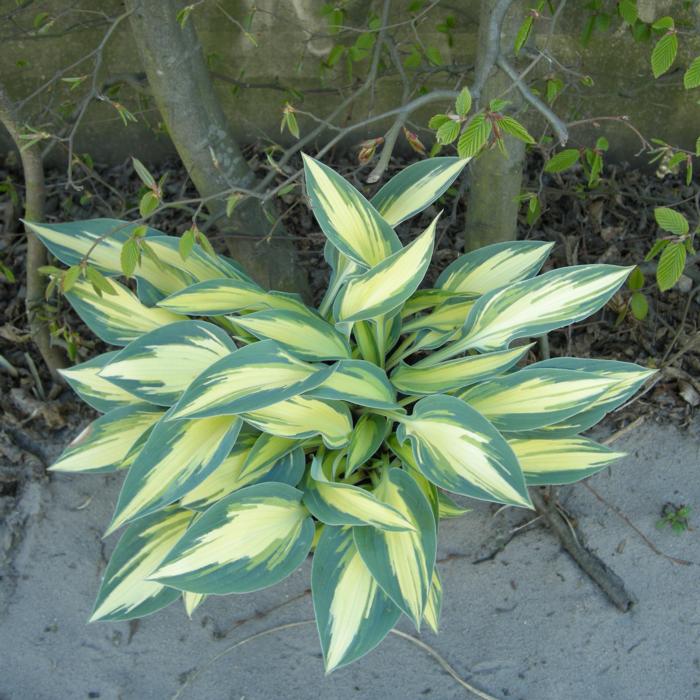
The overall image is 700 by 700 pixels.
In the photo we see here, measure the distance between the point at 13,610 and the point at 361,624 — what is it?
923 millimetres

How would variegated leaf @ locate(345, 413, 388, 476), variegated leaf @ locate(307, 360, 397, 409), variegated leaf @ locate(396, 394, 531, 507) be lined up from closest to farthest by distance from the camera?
1. variegated leaf @ locate(396, 394, 531, 507)
2. variegated leaf @ locate(307, 360, 397, 409)
3. variegated leaf @ locate(345, 413, 388, 476)

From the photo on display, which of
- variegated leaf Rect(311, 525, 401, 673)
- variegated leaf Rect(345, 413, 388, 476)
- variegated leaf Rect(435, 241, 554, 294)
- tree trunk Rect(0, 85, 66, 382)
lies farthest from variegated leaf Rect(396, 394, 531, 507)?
tree trunk Rect(0, 85, 66, 382)

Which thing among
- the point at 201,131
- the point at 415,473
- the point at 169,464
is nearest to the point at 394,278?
the point at 415,473

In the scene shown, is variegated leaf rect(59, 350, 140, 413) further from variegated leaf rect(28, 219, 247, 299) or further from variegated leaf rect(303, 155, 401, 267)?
variegated leaf rect(303, 155, 401, 267)

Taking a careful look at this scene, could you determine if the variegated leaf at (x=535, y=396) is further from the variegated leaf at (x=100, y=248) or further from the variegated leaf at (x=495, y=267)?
the variegated leaf at (x=100, y=248)

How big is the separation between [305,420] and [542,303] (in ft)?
1.52

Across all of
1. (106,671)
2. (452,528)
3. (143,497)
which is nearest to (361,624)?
(143,497)

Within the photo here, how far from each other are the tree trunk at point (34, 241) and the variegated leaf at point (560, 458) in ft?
3.64

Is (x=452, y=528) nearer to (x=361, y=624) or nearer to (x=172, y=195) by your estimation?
(x=361, y=624)

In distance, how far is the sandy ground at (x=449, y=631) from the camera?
1499 millimetres

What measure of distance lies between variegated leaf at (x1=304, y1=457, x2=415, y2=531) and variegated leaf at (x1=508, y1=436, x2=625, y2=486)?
30 centimetres

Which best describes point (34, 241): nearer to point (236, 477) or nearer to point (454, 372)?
point (236, 477)

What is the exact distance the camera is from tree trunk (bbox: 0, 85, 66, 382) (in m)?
1.42

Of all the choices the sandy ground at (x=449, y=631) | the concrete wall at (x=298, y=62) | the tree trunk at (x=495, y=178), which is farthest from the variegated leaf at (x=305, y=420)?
the concrete wall at (x=298, y=62)
